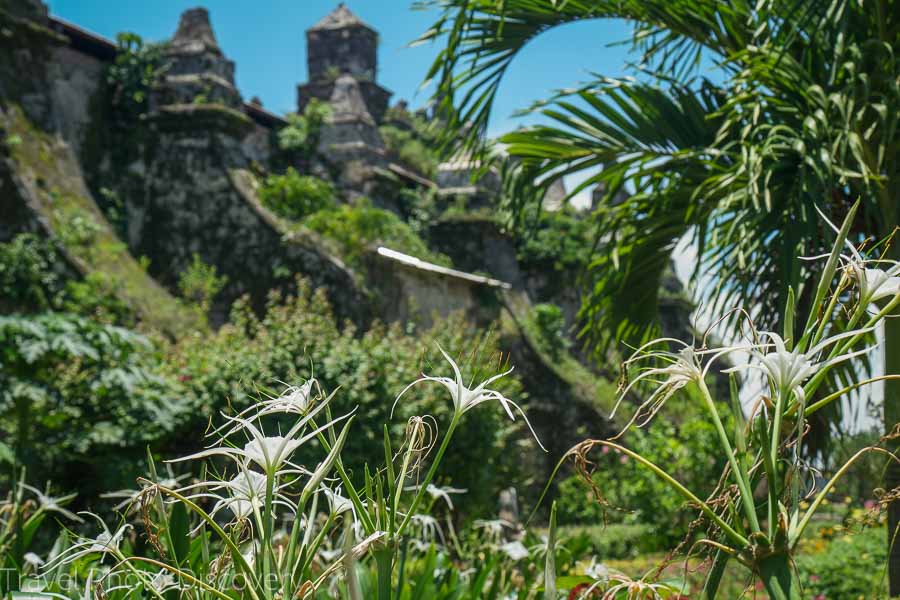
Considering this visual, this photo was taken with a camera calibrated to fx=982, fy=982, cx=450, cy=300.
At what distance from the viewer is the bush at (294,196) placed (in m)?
11.2

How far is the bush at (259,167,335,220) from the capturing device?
11242mm

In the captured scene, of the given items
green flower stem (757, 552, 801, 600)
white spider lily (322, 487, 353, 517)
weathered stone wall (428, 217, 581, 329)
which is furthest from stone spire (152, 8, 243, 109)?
green flower stem (757, 552, 801, 600)

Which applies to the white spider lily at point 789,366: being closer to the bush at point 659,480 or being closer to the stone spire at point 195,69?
the bush at point 659,480

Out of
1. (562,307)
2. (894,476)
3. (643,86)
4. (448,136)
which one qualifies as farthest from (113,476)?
(562,307)

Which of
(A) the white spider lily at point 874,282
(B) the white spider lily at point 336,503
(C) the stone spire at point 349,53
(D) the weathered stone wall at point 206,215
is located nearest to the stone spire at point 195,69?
(D) the weathered stone wall at point 206,215

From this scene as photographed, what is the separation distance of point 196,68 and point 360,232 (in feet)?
9.26

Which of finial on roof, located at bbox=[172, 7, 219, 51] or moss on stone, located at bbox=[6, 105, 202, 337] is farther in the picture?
finial on roof, located at bbox=[172, 7, 219, 51]

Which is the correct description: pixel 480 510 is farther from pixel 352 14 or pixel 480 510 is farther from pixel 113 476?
pixel 352 14

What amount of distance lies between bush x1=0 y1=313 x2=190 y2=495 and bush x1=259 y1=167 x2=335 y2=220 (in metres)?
4.24

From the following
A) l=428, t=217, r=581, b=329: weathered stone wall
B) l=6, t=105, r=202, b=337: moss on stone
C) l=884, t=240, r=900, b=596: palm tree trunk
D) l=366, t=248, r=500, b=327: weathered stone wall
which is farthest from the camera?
l=428, t=217, r=581, b=329: weathered stone wall

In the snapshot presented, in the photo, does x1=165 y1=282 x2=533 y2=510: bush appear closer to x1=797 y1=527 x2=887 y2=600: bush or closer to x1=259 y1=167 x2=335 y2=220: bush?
x1=797 y1=527 x2=887 y2=600: bush

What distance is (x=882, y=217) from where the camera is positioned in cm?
407

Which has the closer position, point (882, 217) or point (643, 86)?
point (882, 217)

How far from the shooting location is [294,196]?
1134 centimetres
